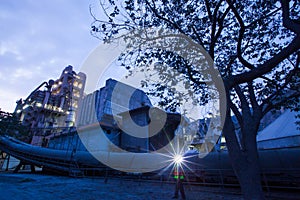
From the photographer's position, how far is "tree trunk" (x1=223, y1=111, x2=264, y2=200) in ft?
14.3

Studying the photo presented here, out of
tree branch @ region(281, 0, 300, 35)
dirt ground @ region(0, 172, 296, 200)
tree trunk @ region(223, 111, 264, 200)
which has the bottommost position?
dirt ground @ region(0, 172, 296, 200)

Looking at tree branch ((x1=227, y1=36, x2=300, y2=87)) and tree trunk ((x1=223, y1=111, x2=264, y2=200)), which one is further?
tree trunk ((x1=223, y1=111, x2=264, y2=200))

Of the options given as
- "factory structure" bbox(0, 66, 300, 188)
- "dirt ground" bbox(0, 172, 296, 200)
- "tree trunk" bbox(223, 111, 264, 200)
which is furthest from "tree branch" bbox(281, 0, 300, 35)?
"dirt ground" bbox(0, 172, 296, 200)

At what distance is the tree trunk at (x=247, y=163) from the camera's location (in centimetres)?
437

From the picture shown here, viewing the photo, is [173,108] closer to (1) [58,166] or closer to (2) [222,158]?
(2) [222,158]

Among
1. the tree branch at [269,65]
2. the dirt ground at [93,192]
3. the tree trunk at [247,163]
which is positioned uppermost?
the tree branch at [269,65]

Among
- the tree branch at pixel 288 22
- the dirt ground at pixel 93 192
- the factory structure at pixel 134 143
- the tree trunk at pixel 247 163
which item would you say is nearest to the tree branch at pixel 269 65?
the tree branch at pixel 288 22

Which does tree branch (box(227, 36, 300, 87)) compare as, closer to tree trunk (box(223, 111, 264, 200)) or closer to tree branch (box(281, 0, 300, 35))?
tree branch (box(281, 0, 300, 35))

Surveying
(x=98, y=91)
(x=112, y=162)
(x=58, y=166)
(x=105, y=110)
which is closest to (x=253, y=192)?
(x=112, y=162)

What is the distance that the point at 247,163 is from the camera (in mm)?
4652

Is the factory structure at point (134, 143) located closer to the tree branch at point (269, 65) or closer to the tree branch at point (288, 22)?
the tree branch at point (269, 65)

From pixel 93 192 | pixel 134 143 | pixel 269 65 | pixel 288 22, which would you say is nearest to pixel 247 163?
pixel 269 65

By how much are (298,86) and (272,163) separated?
471cm

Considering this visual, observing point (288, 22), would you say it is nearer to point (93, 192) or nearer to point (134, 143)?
point (93, 192)
